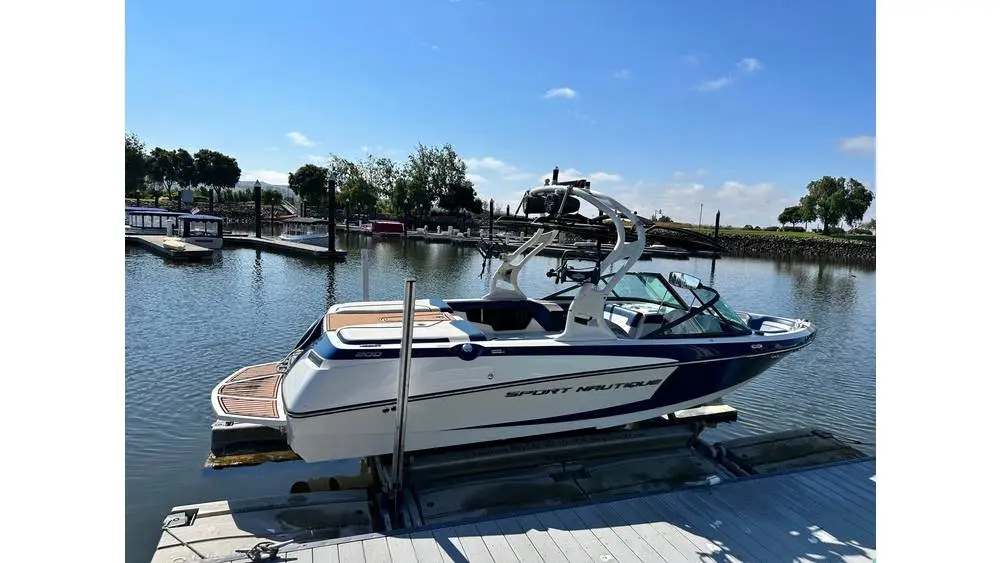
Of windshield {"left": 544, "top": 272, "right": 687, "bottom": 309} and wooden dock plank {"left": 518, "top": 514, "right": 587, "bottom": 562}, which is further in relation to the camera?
windshield {"left": 544, "top": 272, "right": 687, "bottom": 309}

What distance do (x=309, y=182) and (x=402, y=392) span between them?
79.1m

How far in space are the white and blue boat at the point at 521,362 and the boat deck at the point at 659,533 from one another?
121 centimetres

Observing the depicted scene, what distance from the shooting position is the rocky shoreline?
59.9 m

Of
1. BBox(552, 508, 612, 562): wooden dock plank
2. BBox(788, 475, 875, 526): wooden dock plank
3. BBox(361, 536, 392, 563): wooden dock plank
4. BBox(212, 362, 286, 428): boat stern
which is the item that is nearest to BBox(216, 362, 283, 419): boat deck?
BBox(212, 362, 286, 428): boat stern

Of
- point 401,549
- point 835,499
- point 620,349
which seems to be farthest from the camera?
point 620,349

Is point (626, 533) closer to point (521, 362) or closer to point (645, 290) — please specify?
point (521, 362)

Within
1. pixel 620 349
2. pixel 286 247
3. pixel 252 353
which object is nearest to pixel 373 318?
pixel 620 349

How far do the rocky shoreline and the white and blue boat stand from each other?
55841 millimetres

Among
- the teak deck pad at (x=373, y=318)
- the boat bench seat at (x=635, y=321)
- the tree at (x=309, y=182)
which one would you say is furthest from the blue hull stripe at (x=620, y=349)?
the tree at (x=309, y=182)

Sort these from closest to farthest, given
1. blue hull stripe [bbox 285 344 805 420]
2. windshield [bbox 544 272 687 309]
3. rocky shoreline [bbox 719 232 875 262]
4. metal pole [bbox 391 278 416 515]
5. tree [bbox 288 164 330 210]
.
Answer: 1. metal pole [bbox 391 278 416 515]
2. blue hull stripe [bbox 285 344 805 420]
3. windshield [bbox 544 272 687 309]
4. rocky shoreline [bbox 719 232 875 262]
5. tree [bbox 288 164 330 210]

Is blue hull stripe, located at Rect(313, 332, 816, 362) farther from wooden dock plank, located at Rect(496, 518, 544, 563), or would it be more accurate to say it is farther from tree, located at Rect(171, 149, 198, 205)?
tree, located at Rect(171, 149, 198, 205)

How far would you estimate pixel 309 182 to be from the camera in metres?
78.6
